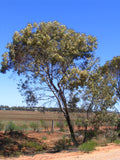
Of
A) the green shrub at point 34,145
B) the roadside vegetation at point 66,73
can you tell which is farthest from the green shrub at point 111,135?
the green shrub at point 34,145

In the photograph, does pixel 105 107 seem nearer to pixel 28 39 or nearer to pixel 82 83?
pixel 82 83

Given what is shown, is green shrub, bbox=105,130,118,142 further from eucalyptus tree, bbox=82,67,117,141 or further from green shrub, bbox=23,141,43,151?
green shrub, bbox=23,141,43,151

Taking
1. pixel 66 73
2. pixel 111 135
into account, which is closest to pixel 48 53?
pixel 66 73

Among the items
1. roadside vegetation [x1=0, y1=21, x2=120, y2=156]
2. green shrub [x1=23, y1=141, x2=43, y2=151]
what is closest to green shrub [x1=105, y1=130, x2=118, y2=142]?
roadside vegetation [x1=0, y1=21, x2=120, y2=156]

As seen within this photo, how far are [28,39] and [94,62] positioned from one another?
15.4 ft

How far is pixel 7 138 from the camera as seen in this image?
1806 centimetres

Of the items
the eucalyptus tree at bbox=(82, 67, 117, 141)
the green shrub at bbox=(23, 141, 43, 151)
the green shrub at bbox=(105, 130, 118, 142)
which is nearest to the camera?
the eucalyptus tree at bbox=(82, 67, 117, 141)

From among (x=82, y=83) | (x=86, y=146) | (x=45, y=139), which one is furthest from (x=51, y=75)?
(x=45, y=139)

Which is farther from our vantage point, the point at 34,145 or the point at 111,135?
the point at 34,145

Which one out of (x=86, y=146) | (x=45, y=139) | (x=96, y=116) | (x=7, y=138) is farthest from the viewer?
(x=45, y=139)

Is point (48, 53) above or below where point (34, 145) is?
above

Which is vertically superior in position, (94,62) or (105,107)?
(94,62)

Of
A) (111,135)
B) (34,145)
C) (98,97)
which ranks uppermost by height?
(98,97)

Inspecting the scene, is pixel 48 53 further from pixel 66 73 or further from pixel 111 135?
pixel 111 135
